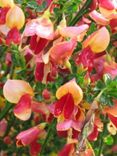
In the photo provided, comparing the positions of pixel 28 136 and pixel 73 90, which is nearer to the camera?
pixel 73 90

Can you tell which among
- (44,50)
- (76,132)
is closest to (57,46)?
(44,50)

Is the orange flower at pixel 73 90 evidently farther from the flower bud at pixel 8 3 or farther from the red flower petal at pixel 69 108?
the flower bud at pixel 8 3

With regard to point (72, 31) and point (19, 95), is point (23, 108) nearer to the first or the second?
point (19, 95)

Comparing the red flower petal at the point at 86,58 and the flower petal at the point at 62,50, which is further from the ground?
the flower petal at the point at 62,50

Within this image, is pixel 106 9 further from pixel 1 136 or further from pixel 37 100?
pixel 1 136

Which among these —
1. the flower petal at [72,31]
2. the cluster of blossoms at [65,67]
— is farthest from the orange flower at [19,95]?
the flower petal at [72,31]

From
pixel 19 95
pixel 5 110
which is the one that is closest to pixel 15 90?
pixel 19 95
